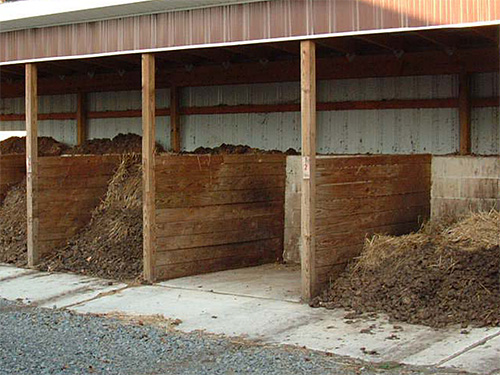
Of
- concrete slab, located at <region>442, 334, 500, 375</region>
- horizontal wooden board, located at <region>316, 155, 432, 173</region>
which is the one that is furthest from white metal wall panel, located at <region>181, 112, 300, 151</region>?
concrete slab, located at <region>442, 334, 500, 375</region>

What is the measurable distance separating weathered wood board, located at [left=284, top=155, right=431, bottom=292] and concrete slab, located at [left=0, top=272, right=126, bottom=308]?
2.67 meters

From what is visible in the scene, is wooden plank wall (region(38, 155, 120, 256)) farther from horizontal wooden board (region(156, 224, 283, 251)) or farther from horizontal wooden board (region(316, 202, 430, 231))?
horizontal wooden board (region(316, 202, 430, 231))

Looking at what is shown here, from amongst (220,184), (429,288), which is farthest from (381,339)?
(220,184)

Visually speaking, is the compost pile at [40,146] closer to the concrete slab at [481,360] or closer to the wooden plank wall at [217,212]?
the wooden plank wall at [217,212]

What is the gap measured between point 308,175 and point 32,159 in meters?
4.44

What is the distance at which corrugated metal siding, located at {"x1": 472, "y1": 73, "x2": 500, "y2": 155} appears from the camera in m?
10.1

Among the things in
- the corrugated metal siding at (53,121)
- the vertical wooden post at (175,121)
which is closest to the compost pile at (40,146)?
the corrugated metal siding at (53,121)

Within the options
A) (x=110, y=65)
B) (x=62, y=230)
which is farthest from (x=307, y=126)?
(x=110, y=65)

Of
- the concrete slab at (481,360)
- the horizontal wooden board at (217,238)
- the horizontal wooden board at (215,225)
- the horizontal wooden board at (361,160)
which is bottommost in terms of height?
the concrete slab at (481,360)

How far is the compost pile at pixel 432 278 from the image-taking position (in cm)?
750

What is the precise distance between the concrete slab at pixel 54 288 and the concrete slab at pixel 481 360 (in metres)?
4.52

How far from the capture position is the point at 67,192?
39.0 feet

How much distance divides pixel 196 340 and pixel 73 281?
3544mm

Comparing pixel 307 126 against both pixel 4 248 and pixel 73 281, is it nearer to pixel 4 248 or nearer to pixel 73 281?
pixel 73 281
